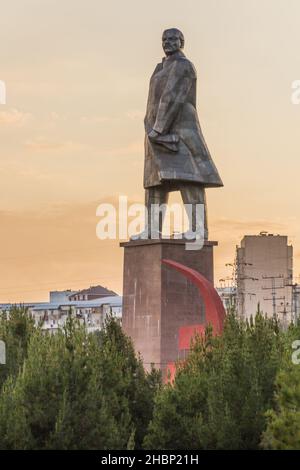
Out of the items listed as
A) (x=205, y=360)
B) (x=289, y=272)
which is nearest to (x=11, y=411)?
(x=205, y=360)

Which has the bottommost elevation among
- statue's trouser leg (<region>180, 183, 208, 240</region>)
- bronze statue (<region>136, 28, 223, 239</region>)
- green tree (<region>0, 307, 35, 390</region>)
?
green tree (<region>0, 307, 35, 390</region>)

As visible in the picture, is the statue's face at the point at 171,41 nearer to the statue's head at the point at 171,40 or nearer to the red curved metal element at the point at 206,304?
the statue's head at the point at 171,40

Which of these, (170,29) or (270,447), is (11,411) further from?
(170,29)

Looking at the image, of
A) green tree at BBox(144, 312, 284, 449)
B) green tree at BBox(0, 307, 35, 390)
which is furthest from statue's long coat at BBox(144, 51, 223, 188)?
green tree at BBox(144, 312, 284, 449)

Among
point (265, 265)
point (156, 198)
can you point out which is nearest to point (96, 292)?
point (265, 265)

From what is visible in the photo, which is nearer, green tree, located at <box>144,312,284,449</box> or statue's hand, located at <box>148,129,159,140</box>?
green tree, located at <box>144,312,284,449</box>

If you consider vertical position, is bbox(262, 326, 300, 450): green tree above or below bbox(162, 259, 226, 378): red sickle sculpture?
below

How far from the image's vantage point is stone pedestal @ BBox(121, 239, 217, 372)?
21.1 m

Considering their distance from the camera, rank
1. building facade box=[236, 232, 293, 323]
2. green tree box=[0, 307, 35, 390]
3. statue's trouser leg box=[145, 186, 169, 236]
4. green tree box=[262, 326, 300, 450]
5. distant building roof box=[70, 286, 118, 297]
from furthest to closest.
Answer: distant building roof box=[70, 286, 118, 297]
building facade box=[236, 232, 293, 323]
statue's trouser leg box=[145, 186, 169, 236]
green tree box=[0, 307, 35, 390]
green tree box=[262, 326, 300, 450]

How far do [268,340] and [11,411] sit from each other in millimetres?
4160

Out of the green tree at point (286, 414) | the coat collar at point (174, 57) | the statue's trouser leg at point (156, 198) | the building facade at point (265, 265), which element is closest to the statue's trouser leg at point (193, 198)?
the statue's trouser leg at point (156, 198)

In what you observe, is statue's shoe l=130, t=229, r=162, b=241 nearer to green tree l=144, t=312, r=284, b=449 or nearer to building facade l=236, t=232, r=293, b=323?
green tree l=144, t=312, r=284, b=449

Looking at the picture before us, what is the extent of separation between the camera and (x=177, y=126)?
21891mm

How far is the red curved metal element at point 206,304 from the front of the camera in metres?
20.4
